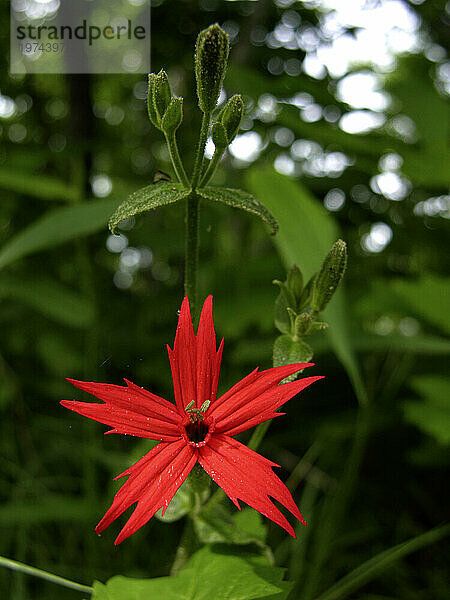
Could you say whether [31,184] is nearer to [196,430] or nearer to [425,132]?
[196,430]

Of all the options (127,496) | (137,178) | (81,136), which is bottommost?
(137,178)

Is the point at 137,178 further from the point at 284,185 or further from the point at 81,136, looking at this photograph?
the point at 284,185

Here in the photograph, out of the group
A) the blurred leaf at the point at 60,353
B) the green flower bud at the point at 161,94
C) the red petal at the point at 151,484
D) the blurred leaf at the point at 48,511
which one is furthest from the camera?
the blurred leaf at the point at 60,353

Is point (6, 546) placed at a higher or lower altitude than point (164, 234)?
lower

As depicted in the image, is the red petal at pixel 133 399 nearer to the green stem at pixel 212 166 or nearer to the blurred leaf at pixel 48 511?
the green stem at pixel 212 166

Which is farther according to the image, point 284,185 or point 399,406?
point 399,406

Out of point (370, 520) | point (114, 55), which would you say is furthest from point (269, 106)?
point (370, 520)

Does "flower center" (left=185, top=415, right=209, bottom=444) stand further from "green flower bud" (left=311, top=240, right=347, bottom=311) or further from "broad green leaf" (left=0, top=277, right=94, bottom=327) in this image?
"broad green leaf" (left=0, top=277, right=94, bottom=327)

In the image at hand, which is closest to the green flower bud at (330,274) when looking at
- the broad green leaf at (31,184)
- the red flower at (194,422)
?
the red flower at (194,422)
